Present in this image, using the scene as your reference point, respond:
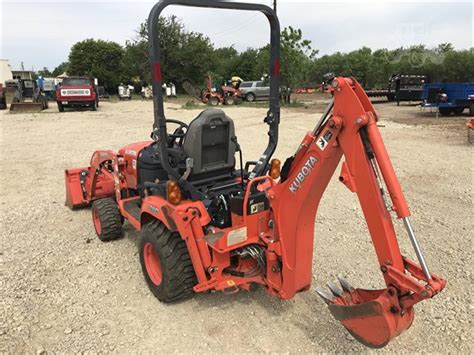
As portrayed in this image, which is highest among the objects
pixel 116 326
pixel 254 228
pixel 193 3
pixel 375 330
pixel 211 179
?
pixel 193 3

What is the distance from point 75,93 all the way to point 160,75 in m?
19.3

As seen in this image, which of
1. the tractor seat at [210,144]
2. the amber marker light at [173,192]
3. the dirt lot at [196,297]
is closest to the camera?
the dirt lot at [196,297]

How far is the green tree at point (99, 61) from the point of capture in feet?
145

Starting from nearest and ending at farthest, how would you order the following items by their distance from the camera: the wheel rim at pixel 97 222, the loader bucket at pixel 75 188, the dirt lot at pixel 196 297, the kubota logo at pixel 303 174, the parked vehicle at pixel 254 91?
the kubota logo at pixel 303 174, the dirt lot at pixel 196 297, the wheel rim at pixel 97 222, the loader bucket at pixel 75 188, the parked vehicle at pixel 254 91

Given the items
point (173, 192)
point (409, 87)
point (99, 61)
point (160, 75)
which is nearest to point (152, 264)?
point (173, 192)

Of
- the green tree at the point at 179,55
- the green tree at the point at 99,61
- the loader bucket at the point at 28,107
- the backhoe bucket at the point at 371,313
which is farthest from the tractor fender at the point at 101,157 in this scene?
the green tree at the point at 99,61

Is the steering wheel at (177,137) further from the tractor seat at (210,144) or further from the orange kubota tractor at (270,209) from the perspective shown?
the tractor seat at (210,144)

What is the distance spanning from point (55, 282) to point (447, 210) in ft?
16.3

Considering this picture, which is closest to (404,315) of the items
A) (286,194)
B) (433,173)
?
(286,194)

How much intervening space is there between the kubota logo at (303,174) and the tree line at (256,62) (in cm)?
2125

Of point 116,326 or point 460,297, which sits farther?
point 460,297

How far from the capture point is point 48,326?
3207 mm

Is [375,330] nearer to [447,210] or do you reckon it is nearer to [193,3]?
[193,3]

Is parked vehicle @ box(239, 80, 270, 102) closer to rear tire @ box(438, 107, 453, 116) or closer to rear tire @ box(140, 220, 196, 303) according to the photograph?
rear tire @ box(438, 107, 453, 116)
